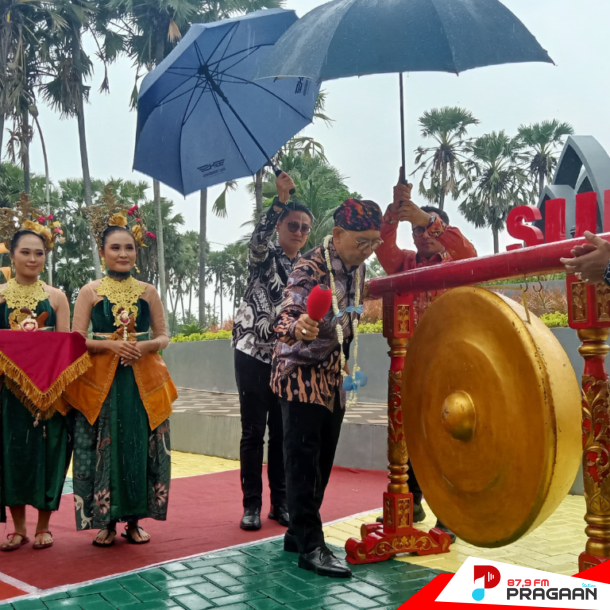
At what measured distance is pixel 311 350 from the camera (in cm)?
347

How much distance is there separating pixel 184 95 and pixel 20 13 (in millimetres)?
18625

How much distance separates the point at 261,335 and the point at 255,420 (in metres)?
0.57

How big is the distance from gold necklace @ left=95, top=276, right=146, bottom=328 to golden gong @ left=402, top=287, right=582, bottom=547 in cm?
180

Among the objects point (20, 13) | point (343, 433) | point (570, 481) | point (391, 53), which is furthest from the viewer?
point (20, 13)

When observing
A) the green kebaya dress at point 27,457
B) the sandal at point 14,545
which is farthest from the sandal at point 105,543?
the sandal at point 14,545

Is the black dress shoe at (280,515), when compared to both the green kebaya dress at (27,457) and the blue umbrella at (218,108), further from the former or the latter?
the blue umbrella at (218,108)

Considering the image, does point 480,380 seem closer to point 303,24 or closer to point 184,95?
point 303,24

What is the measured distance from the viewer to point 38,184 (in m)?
30.9

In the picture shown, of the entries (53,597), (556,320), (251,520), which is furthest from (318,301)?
(556,320)

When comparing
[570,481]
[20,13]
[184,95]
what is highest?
[20,13]

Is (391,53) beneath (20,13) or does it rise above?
beneath

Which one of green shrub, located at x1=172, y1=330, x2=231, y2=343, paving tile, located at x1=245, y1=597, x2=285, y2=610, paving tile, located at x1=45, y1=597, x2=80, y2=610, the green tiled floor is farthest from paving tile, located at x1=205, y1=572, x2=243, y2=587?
green shrub, located at x1=172, y1=330, x2=231, y2=343

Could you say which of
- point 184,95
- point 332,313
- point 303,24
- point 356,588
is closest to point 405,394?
point 332,313

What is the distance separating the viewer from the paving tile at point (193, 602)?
9.87ft
